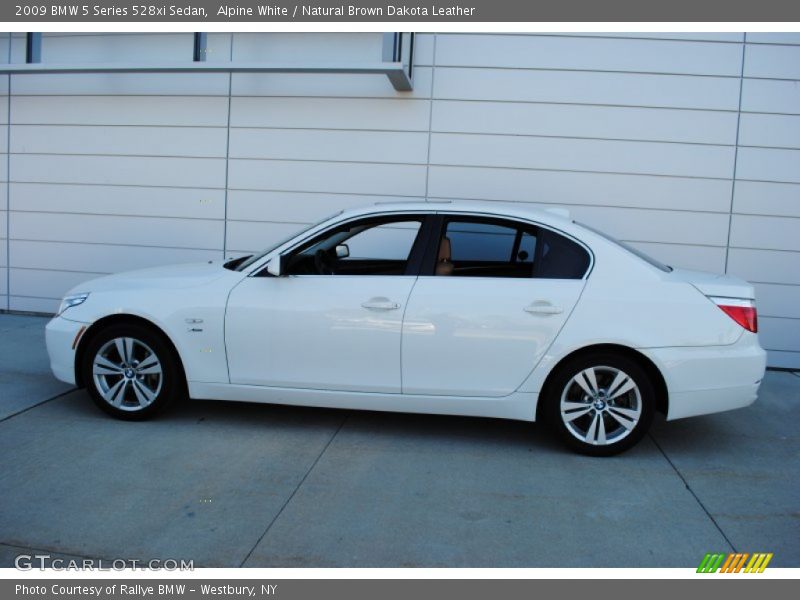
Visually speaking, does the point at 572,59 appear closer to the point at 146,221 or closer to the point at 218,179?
the point at 218,179

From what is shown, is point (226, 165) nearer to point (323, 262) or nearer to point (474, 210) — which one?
point (323, 262)

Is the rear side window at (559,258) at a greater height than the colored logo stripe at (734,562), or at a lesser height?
greater

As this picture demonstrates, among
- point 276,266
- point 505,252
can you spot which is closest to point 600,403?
point 505,252

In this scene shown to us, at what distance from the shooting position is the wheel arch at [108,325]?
5082 mm

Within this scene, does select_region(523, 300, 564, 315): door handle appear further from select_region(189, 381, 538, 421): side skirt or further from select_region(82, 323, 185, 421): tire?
select_region(82, 323, 185, 421): tire

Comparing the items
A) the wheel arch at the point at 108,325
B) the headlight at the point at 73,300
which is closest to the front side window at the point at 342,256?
the wheel arch at the point at 108,325

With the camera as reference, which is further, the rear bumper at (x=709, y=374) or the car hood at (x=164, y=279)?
the car hood at (x=164, y=279)

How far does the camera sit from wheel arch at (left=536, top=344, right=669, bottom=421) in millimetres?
4656

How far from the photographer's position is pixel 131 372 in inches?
202

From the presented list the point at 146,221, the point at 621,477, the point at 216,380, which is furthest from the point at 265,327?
the point at 146,221

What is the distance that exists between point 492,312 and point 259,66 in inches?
164

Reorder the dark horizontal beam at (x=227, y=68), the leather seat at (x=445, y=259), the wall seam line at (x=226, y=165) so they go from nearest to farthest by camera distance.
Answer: the leather seat at (x=445, y=259) < the dark horizontal beam at (x=227, y=68) < the wall seam line at (x=226, y=165)

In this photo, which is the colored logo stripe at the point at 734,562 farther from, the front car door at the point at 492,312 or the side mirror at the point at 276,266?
the side mirror at the point at 276,266

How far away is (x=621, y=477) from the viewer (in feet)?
14.7
